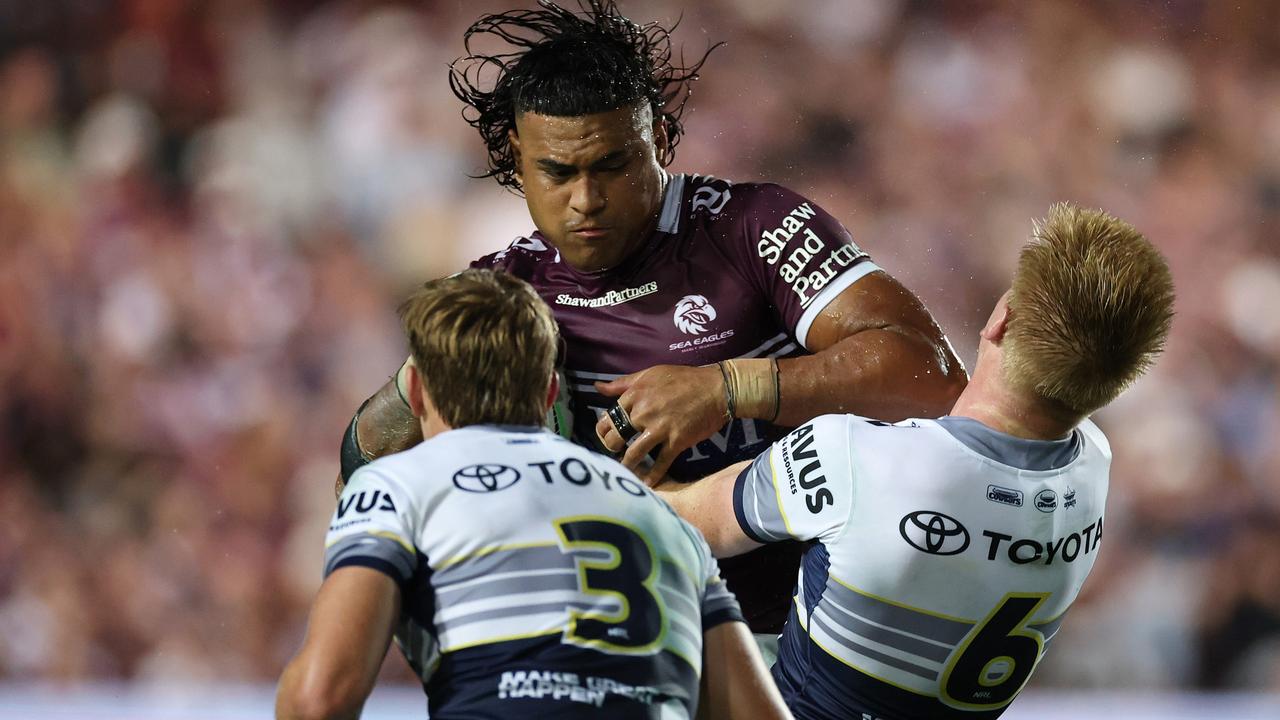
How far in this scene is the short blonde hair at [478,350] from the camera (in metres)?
2.24

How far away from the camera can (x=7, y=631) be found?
26.1ft

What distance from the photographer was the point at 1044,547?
2641 millimetres

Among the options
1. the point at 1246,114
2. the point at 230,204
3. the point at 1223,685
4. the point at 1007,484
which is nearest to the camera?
the point at 1007,484

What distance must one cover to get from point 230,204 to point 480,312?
6.78 metres

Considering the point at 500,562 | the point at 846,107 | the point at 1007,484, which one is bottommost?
the point at 1007,484

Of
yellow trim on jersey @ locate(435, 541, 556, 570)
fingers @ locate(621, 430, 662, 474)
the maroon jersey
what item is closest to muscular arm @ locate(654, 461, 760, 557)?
fingers @ locate(621, 430, 662, 474)

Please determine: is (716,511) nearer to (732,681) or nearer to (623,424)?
(623,424)

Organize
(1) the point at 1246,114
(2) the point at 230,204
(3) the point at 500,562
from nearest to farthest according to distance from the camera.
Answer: (3) the point at 500,562, (1) the point at 1246,114, (2) the point at 230,204

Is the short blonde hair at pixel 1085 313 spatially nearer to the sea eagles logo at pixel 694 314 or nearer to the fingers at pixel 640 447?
the fingers at pixel 640 447

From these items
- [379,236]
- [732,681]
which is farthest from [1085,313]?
[379,236]

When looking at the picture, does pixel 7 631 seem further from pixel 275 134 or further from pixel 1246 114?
pixel 1246 114

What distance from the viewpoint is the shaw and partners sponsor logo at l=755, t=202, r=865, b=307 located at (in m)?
3.28

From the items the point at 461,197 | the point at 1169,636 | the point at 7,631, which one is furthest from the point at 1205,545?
the point at 7,631

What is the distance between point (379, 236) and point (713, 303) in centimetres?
526
